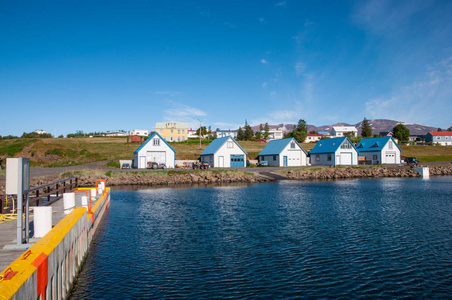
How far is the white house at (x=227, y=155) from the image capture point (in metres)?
65.7

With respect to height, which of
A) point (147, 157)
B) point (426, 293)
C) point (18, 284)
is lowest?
point (426, 293)

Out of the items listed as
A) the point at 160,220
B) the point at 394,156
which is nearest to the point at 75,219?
the point at 160,220

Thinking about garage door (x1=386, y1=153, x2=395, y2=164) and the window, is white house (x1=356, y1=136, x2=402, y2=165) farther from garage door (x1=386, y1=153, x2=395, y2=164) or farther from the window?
the window

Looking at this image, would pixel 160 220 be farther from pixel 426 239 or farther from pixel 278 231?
pixel 426 239

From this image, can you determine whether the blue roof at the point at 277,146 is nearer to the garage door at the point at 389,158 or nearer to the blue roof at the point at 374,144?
the blue roof at the point at 374,144

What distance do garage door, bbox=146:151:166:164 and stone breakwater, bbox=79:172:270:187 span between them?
10935 millimetres

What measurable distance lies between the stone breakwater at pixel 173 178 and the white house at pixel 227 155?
13.6 meters

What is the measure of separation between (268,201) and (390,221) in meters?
10.9

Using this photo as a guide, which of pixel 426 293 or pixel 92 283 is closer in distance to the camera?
pixel 426 293

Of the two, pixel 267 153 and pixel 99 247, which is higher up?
pixel 267 153

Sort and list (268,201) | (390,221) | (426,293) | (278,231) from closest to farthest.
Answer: (426,293) → (278,231) → (390,221) → (268,201)

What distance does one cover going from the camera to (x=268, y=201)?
28875 mm

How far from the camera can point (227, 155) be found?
66.4 metres

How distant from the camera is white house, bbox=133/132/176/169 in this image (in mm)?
60219
